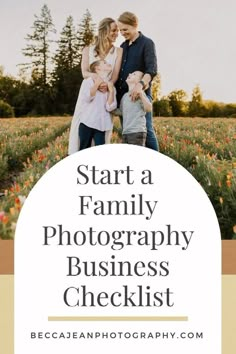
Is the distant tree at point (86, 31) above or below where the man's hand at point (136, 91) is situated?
above

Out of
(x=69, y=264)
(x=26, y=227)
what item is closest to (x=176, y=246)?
(x=69, y=264)

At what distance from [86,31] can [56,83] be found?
11.6 inches

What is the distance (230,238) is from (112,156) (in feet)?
2.09

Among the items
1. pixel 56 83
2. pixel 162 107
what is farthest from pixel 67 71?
pixel 162 107

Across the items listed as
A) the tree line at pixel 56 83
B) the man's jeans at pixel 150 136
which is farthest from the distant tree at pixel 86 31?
the man's jeans at pixel 150 136

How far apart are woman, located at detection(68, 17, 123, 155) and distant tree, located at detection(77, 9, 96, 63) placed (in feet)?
0.11

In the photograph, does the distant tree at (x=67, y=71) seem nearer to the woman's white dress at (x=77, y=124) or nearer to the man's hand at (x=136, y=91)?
the woman's white dress at (x=77, y=124)

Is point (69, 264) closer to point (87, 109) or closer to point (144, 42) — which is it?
point (87, 109)

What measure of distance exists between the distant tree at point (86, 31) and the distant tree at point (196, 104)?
0.57 meters

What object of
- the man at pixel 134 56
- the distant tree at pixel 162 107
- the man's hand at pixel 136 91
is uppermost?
the man at pixel 134 56

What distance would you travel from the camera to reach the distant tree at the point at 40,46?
312cm

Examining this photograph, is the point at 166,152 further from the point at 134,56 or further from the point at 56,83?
the point at 56,83

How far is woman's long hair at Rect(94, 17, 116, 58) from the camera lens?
10.0ft

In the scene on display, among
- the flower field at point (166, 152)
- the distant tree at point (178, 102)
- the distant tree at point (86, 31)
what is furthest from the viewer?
the distant tree at point (178, 102)
